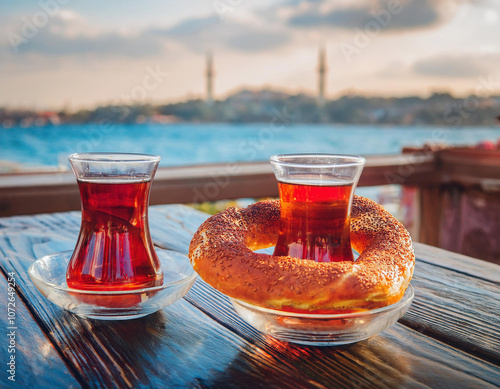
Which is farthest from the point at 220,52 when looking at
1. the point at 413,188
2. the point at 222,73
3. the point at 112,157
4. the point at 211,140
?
the point at 112,157

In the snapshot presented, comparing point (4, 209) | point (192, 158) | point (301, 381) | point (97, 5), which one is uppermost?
point (97, 5)

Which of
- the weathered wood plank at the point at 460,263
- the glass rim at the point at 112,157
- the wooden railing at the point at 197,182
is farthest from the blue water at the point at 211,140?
the glass rim at the point at 112,157

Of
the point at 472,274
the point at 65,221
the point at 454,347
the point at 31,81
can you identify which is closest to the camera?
the point at 454,347

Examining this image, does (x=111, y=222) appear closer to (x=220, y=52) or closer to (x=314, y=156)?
(x=314, y=156)

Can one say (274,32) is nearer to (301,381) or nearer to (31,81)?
(31,81)

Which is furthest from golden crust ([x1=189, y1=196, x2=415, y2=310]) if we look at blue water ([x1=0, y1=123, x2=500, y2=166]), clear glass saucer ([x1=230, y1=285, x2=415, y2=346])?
blue water ([x1=0, y1=123, x2=500, y2=166])

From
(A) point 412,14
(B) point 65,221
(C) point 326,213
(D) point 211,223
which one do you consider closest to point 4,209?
(B) point 65,221
